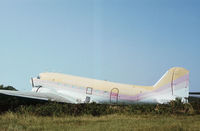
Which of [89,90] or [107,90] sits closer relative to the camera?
[107,90]

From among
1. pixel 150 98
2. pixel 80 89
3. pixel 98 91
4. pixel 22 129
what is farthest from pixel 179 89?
pixel 22 129

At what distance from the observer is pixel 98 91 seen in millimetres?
21641

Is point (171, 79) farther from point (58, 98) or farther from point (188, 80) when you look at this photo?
point (58, 98)

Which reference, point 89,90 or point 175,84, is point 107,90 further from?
point 175,84

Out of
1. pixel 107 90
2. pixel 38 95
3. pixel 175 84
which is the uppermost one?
pixel 175 84

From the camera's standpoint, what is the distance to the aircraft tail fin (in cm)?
1956

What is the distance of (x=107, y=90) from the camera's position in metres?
21.5

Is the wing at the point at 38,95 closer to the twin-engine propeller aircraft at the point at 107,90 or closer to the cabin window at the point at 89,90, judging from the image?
the twin-engine propeller aircraft at the point at 107,90

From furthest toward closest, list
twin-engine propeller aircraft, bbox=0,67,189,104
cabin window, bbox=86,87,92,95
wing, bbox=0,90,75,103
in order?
cabin window, bbox=86,87,92,95, twin-engine propeller aircraft, bbox=0,67,189,104, wing, bbox=0,90,75,103

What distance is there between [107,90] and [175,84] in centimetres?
553

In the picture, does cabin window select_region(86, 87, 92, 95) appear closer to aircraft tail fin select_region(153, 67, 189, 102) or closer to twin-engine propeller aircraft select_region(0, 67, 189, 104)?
twin-engine propeller aircraft select_region(0, 67, 189, 104)

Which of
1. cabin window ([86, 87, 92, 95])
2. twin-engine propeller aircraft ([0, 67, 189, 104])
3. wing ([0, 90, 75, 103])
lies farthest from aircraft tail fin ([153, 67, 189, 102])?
wing ([0, 90, 75, 103])

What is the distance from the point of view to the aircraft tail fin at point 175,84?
770 inches

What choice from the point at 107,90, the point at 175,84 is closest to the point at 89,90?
the point at 107,90
